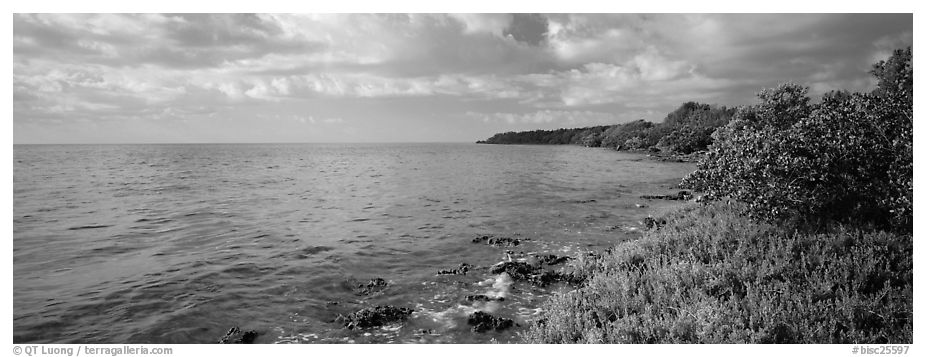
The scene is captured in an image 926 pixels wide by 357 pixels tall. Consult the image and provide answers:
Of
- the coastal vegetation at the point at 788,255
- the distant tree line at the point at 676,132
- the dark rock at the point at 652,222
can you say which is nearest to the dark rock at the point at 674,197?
the dark rock at the point at 652,222

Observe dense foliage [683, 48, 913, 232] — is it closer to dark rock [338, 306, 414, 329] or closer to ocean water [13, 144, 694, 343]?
ocean water [13, 144, 694, 343]

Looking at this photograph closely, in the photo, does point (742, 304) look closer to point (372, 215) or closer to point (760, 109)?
point (760, 109)

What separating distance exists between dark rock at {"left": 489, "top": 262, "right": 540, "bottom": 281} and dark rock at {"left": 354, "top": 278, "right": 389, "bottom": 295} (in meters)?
3.73

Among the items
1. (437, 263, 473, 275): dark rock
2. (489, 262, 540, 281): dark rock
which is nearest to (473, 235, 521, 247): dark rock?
(489, 262, 540, 281): dark rock

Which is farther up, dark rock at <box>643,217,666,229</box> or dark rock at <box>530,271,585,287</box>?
dark rock at <box>643,217,666,229</box>

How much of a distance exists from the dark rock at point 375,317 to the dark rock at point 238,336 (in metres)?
2.05

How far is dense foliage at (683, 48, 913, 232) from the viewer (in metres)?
12.2

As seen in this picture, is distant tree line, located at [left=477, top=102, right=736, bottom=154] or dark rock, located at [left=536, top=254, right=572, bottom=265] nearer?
dark rock, located at [left=536, top=254, right=572, bottom=265]

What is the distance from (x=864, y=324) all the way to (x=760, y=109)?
12535 mm

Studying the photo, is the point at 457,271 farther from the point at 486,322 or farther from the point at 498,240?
the point at 498,240

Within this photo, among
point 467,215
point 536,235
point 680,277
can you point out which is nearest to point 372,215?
point 467,215

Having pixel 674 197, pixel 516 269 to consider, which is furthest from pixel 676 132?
pixel 516 269

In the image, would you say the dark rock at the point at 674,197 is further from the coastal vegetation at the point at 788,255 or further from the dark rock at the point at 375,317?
the dark rock at the point at 375,317
